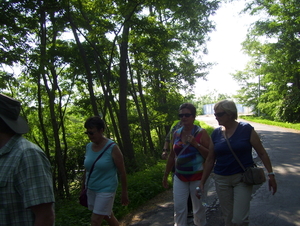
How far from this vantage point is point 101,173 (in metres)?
4.09

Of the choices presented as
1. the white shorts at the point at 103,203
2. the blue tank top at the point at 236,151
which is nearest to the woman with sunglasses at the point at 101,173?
the white shorts at the point at 103,203

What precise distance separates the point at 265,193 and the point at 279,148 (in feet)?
25.6

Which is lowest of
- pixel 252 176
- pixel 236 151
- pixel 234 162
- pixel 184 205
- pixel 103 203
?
pixel 184 205

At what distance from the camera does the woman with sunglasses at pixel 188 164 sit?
13.8 feet

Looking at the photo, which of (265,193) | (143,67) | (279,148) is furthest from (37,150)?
(143,67)

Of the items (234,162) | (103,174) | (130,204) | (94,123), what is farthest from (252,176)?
(130,204)

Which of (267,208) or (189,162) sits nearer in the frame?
(189,162)

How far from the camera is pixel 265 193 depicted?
677cm

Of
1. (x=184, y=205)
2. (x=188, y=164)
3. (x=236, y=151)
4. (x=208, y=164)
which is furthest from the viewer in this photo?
(x=188, y=164)

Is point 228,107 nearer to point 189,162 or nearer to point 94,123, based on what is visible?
point 189,162

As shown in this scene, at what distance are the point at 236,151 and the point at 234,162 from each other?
0.13 metres

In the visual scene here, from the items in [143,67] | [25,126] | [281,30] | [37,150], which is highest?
[281,30]

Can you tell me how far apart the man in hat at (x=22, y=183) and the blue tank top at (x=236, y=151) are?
230cm

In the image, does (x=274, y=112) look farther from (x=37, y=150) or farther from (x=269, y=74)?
(x=37, y=150)
